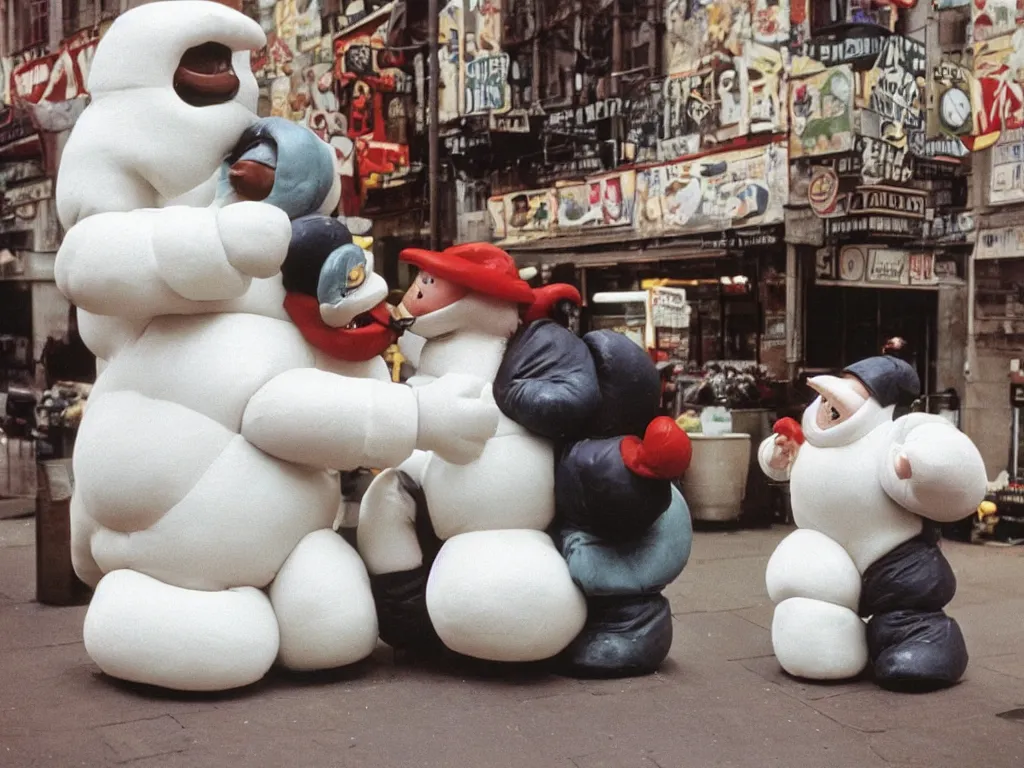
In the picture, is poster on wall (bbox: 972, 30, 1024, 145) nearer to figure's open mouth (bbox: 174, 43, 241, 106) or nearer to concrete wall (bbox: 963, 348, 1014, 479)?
concrete wall (bbox: 963, 348, 1014, 479)

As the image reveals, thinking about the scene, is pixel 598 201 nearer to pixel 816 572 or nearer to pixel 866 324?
Result: pixel 866 324

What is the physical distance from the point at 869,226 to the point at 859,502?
538 centimetres

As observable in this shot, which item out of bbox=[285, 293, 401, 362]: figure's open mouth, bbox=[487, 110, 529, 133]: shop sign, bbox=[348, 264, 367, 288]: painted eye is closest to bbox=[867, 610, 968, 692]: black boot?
bbox=[285, 293, 401, 362]: figure's open mouth

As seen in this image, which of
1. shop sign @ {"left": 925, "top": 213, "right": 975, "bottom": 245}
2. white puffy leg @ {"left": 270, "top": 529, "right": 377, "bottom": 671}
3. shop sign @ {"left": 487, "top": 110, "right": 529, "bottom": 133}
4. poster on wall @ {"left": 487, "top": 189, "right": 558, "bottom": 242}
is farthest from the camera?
poster on wall @ {"left": 487, "top": 189, "right": 558, "bottom": 242}

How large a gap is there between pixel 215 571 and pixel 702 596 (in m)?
3.00

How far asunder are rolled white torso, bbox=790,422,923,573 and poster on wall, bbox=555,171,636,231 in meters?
6.80

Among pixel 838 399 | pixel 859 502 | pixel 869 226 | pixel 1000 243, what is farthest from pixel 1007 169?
pixel 859 502

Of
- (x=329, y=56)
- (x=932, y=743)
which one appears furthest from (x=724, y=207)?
(x=932, y=743)

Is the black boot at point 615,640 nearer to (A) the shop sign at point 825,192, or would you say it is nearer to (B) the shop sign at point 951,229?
(A) the shop sign at point 825,192

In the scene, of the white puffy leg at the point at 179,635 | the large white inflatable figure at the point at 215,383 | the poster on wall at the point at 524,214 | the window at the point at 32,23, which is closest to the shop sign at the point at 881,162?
the poster on wall at the point at 524,214

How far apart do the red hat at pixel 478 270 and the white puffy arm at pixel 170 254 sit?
2.10 ft

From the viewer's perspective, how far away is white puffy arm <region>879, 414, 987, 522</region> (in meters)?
3.80

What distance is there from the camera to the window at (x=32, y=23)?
436 inches

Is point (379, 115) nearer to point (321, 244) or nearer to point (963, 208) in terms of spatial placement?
point (963, 208)
